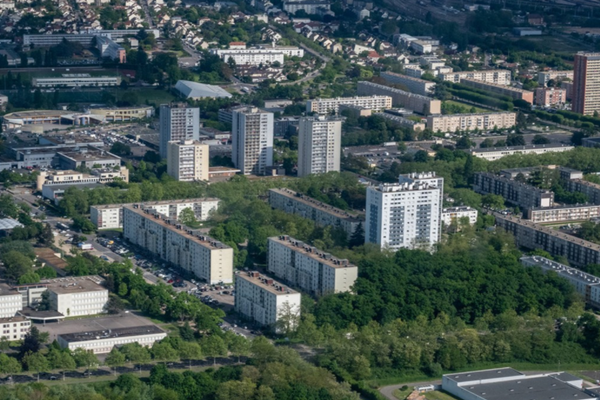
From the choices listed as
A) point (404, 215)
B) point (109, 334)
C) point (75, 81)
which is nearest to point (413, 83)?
point (75, 81)

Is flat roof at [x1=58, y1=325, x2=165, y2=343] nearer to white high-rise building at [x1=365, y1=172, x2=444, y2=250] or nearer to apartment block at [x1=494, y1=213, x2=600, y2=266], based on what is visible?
white high-rise building at [x1=365, y1=172, x2=444, y2=250]

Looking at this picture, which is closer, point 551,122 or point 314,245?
point 314,245

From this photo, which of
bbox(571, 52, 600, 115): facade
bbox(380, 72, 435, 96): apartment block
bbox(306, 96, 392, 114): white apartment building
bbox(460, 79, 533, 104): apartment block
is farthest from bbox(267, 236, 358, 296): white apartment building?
bbox(380, 72, 435, 96): apartment block

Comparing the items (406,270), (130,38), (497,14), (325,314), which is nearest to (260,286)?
(325,314)

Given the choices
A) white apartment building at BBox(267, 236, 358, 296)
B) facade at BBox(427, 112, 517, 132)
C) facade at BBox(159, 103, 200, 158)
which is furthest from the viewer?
facade at BBox(427, 112, 517, 132)

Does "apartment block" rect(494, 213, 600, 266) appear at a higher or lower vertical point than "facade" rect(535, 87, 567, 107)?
lower

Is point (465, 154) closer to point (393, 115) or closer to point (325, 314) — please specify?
point (393, 115)

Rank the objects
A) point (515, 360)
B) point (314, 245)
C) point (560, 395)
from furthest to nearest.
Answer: point (314, 245) < point (515, 360) < point (560, 395)
